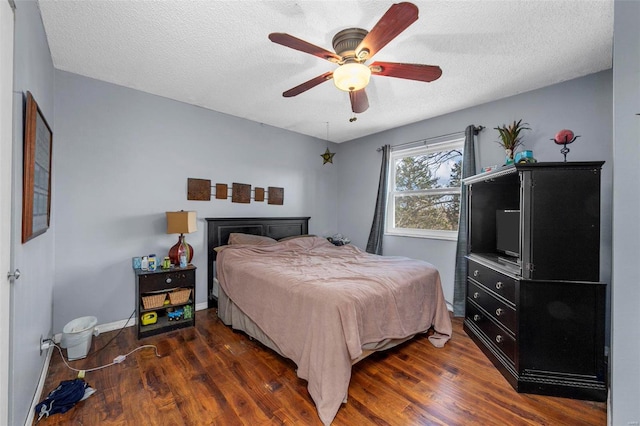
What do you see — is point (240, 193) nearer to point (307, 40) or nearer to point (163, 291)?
point (163, 291)

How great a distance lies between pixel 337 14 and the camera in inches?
71.1

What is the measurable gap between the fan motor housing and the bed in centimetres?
169

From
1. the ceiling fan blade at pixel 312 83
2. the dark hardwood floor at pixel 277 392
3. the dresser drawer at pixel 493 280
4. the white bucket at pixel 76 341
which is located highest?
the ceiling fan blade at pixel 312 83

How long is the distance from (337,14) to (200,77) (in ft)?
5.21

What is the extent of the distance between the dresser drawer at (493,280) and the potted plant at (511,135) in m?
1.15

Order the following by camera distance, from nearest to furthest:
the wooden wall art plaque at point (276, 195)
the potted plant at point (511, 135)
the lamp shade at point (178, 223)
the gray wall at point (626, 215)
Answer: the gray wall at point (626, 215) → the potted plant at point (511, 135) → the lamp shade at point (178, 223) → the wooden wall art plaque at point (276, 195)

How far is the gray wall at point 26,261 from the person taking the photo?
4.38 ft

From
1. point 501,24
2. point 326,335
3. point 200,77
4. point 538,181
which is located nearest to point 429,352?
point 326,335

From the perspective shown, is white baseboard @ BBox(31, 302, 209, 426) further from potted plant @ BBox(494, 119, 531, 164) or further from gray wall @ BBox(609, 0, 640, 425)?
potted plant @ BBox(494, 119, 531, 164)

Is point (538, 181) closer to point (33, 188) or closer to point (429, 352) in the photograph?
point (429, 352)

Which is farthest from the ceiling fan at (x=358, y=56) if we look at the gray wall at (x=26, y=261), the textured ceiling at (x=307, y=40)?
the gray wall at (x=26, y=261)

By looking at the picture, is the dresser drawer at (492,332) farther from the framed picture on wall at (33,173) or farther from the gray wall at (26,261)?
the framed picture on wall at (33,173)

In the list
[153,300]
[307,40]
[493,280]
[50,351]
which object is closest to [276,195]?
[153,300]

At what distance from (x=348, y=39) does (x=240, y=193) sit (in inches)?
101
